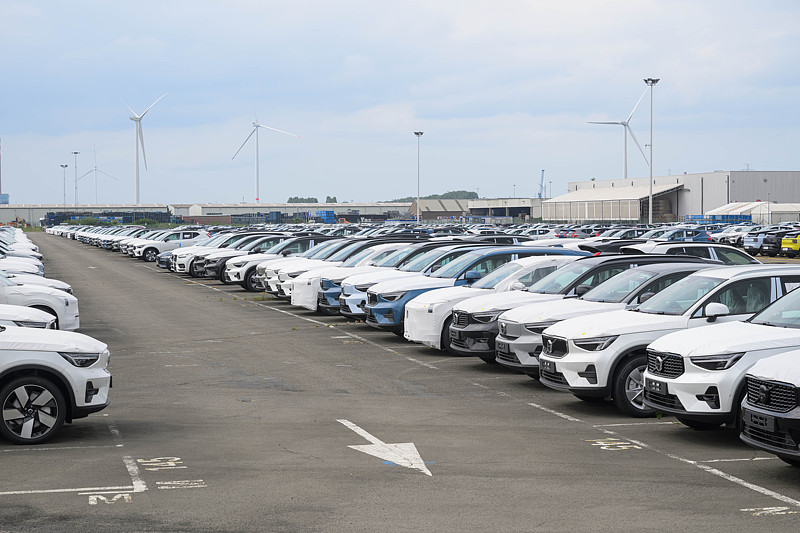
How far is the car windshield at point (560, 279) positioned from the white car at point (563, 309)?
4.49 feet

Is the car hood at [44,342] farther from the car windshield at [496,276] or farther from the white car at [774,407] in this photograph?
the car windshield at [496,276]

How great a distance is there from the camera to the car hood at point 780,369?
7367mm

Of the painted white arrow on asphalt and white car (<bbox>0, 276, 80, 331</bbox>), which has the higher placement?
white car (<bbox>0, 276, 80, 331</bbox>)

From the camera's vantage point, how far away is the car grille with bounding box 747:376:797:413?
735 cm

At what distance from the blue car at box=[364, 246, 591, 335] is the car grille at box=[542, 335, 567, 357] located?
520 cm

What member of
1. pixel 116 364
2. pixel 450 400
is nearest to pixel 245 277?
pixel 116 364

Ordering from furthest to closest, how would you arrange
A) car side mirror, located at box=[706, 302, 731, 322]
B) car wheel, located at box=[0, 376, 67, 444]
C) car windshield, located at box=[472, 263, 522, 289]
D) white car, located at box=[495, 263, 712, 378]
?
1. car windshield, located at box=[472, 263, 522, 289]
2. white car, located at box=[495, 263, 712, 378]
3. car side mirror, located at box=[706, 302, 731, 322]
4. car wheel, located at box=[0, 376, 67, 444]

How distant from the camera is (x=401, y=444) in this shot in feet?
30.2

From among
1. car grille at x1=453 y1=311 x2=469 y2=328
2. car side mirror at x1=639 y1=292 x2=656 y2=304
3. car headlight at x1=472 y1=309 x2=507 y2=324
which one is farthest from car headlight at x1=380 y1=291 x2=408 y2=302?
car side mirror at x1=639 y1=292 x2=656 y2=304

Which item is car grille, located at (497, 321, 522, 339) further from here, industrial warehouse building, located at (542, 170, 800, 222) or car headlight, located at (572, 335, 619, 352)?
industrial warehouse building, located at (542, 170, 800, 222)

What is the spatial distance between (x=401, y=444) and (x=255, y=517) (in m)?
2.65

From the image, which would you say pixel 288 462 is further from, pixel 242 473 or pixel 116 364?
pixel 116 364

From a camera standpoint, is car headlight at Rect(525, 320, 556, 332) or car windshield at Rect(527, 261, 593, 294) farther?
car windshield at Rect(527, 261, 593, 294)

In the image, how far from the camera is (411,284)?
1756cm
